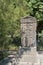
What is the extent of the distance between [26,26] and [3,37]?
1.92 metres

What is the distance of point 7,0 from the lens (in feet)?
43.2

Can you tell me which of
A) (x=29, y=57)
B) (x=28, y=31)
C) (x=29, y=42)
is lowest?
(x=29, y=57)

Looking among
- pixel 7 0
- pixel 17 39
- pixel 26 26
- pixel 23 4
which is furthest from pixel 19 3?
pixel 26 26

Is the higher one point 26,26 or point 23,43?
point 26,26

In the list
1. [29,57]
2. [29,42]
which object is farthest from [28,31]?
[29,57]

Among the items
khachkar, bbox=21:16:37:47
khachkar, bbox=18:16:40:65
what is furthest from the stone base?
khachkar, bbox=21:16:37:47

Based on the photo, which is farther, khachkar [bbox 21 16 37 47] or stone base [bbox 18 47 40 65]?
khachkar [bbox 21 16 37 47]

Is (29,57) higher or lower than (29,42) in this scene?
lower

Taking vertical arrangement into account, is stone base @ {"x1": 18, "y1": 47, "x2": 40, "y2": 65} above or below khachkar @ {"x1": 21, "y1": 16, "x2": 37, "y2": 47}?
below

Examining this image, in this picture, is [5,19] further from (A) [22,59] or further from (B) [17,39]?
(B) [17,39]

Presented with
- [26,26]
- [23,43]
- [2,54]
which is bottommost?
[2,54]

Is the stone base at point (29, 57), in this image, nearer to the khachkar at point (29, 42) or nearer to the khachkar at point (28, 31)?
the khachkar at point (29, 42)

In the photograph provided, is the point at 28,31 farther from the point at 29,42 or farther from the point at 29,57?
the point at 29,57

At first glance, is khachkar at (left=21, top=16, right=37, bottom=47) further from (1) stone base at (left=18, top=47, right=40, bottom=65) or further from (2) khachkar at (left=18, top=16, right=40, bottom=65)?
(1) stone base at (left=18, top=47, right=40, bottom=65)
